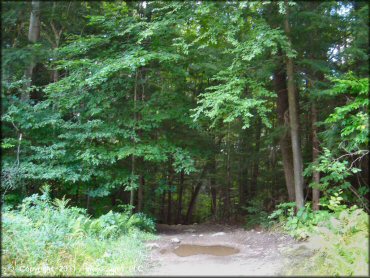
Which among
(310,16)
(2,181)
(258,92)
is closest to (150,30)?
(258,92)

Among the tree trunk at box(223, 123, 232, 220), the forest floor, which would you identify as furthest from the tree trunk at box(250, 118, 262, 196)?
the forest floor

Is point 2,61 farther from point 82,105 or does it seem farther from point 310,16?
point 82,105

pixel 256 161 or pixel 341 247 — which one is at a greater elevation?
pixel 256 161

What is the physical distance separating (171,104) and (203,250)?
5.41 meters

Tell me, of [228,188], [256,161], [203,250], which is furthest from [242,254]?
[228,188]

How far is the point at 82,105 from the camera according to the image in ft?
35.2

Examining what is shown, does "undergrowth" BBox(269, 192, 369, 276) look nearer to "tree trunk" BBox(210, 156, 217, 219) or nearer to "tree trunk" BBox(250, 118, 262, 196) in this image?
"tree trunk" BBox(250, 118, 262, 196)

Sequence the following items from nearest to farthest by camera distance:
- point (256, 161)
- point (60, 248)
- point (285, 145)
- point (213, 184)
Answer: point (60, 248) → point (285, 145) → point (256, 161) → point (213, 184)

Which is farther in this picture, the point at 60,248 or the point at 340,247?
the point at 60,248

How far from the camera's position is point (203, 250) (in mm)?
7609

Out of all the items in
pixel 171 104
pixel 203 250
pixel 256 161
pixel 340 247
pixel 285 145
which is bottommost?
pixel 203 250

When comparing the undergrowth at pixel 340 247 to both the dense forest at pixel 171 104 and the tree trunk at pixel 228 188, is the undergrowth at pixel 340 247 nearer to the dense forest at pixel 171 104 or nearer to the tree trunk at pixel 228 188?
the dense forest at pixel 171 104

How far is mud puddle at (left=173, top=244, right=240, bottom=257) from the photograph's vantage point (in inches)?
283

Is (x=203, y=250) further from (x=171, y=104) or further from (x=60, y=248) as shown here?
(x=171, y=104)
